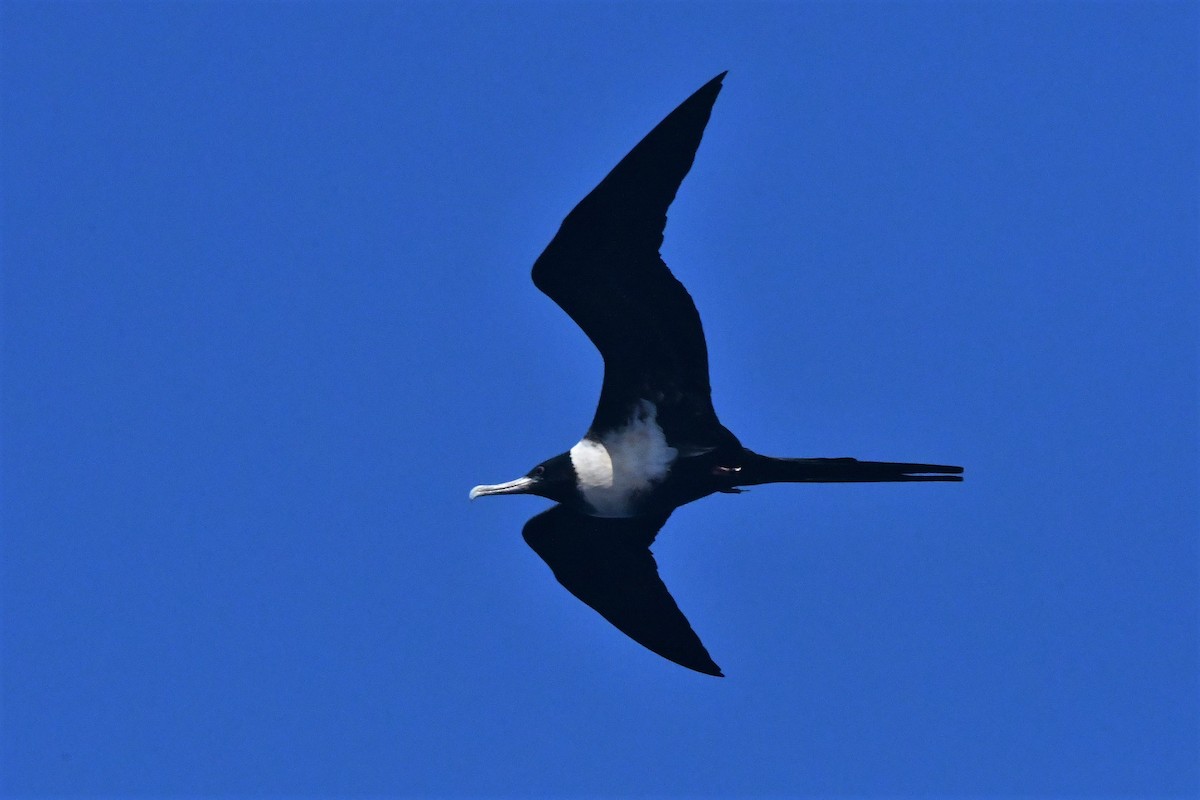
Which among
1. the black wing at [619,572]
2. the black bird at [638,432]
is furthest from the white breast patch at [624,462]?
the black wing at [619,572]

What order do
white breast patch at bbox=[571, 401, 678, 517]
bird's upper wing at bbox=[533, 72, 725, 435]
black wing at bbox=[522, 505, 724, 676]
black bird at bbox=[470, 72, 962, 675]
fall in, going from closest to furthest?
bird's upper wing at bbox=[533, 72, 725, 435] < black bird at bbox=[470, 72, 962, 675] < white breast patch at bbox=[571, 401, 678, 517] < black wing at bbox=[522, 505, 724, 676]

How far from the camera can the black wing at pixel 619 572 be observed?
8305mm

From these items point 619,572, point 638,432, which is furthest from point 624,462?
point 619,572

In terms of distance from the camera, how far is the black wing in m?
8.30

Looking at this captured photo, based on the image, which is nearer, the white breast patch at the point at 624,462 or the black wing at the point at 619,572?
the white breast patch at the point at 624,462

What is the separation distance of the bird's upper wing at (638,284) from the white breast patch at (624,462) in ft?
0.21

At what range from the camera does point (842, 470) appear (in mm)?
7410

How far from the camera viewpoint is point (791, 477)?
756cm

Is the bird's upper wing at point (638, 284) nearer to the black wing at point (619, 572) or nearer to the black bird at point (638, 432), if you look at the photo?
the black bird at point (638, 432)

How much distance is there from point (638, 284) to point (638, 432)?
739 mm

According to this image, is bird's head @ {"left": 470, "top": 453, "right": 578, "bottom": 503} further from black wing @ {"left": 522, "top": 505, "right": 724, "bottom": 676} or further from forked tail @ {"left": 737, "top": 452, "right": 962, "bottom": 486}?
forked tail @ {"left": 737, "top": 452, "right": 962, "bottom": 486}

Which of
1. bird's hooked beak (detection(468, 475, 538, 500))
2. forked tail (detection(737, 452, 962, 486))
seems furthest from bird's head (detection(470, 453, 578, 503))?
forked tail (detection(737, 452, 962, 486))

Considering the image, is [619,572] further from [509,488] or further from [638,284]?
[638,284]

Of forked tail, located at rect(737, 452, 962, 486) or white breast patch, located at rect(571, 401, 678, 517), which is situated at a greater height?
white breast patch, located at rect(571, 401, 678, 517)
